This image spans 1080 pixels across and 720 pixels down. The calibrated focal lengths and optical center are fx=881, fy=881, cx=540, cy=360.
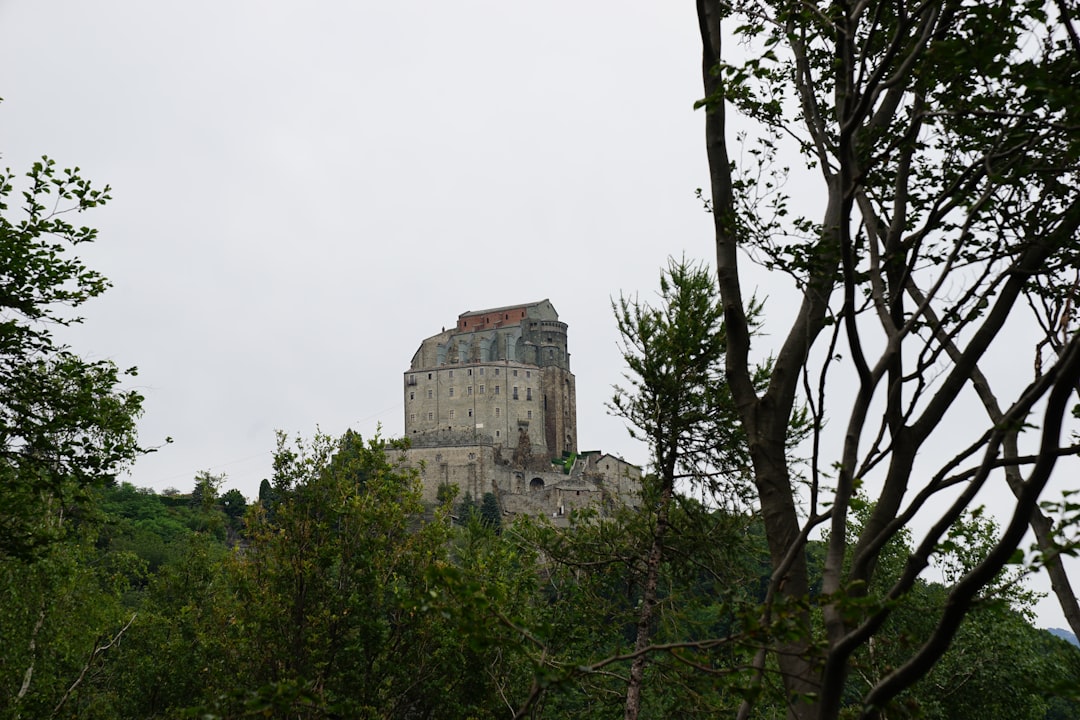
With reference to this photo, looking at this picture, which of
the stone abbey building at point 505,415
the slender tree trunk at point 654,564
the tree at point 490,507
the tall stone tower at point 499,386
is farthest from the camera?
the tall stone tower at point 499,386

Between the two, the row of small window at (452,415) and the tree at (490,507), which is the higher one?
the row of small window at (452,415)

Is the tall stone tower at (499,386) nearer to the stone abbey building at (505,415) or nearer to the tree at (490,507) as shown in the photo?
the stone abbey building at (505,415)

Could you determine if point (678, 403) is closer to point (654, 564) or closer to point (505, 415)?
point (654, 564)

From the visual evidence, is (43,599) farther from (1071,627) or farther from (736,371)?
(1071,627)

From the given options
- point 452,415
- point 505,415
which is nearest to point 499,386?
point 505,415

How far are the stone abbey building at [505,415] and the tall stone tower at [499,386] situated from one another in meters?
0.12

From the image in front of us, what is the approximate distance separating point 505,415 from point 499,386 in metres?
3.44

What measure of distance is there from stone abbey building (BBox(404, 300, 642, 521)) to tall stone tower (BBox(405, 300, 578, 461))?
0.12 metres

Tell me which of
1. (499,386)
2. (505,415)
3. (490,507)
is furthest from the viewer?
(499,386)

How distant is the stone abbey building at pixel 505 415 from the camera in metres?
93.4

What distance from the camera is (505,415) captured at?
100312mm

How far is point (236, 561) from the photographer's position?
16172mm

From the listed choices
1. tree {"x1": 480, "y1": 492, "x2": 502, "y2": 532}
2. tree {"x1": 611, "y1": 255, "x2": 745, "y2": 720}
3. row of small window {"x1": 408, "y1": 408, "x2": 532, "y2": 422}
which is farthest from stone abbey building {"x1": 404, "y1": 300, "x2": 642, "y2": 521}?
tree {"x1": 611, "y1": 255, "x2": 745, "y2": 720}

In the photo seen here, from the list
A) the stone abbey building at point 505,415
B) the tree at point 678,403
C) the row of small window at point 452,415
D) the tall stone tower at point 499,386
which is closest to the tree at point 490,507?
the stone abbey building at point 505,415
